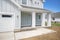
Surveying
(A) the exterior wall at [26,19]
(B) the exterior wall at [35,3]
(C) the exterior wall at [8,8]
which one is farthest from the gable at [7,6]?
(A) the exterior wall at [26,19]

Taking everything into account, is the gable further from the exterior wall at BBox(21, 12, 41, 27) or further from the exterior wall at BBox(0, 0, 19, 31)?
the exterior wall at BBox(21, 12, 41, 27)

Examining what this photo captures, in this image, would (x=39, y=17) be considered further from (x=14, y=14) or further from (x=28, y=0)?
(x=14, y=14)

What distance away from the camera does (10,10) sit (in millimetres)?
19891

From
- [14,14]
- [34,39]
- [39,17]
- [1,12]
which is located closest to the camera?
[34,39]

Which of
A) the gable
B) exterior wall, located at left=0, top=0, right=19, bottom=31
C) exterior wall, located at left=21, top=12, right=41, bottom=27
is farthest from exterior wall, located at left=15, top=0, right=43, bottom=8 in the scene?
the gable

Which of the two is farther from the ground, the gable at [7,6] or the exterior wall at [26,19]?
the gable at [7,6]

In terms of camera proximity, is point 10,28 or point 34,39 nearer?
point 34,39

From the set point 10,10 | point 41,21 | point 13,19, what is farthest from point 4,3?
point 41,21

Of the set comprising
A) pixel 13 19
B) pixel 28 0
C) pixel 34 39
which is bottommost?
pixel 34 39

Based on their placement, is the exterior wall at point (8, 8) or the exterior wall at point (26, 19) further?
the exterior wall at point (26, 19)

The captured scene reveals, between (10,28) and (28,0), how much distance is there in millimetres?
8123

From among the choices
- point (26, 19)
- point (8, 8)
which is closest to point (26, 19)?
point (26, 19)

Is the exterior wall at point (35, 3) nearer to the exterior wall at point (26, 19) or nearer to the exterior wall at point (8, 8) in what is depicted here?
the exterior wall at point (26, 19)

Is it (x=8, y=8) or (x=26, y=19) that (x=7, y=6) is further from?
(x=26, y=19)
